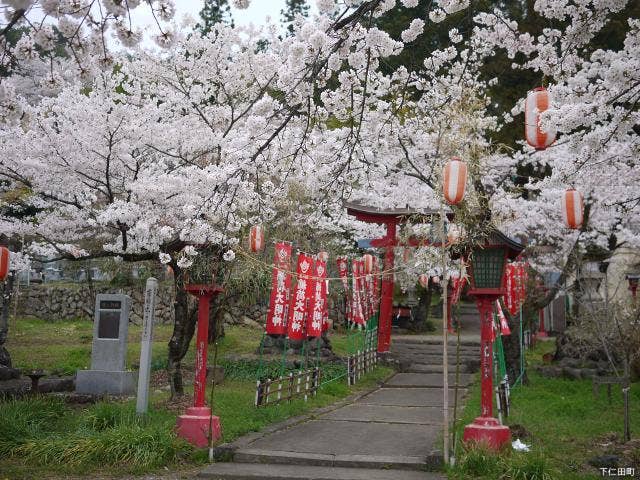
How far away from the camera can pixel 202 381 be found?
28.9ft

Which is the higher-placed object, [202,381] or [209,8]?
[209,8]

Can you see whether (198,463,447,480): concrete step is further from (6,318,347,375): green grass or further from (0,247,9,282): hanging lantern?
(6,318,347,375): green grass

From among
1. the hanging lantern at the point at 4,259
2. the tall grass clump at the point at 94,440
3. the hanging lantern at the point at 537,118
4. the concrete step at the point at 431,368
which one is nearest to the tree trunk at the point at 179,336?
the tall grass clump at the point at 94,440

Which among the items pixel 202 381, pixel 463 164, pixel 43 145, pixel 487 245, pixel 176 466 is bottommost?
pixel 176 466

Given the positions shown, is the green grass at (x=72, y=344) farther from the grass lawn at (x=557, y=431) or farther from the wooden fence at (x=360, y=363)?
the grass lawn at (x=557, y=431)

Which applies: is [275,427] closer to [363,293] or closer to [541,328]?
[363,293]

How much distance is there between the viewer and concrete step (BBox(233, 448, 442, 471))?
7676mm

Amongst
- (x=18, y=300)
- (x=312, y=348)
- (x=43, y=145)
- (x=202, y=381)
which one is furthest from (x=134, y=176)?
(x=18, y=300)

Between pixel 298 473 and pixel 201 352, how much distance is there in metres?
2.27

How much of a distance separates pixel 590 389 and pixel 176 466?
383 inches

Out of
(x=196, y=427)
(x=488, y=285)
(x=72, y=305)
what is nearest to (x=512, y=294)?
(x=488, y=285)

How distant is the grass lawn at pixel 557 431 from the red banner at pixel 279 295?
11.3 ft

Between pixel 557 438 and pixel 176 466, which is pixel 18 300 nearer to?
pixel 176 466

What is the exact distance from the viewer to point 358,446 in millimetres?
8711
